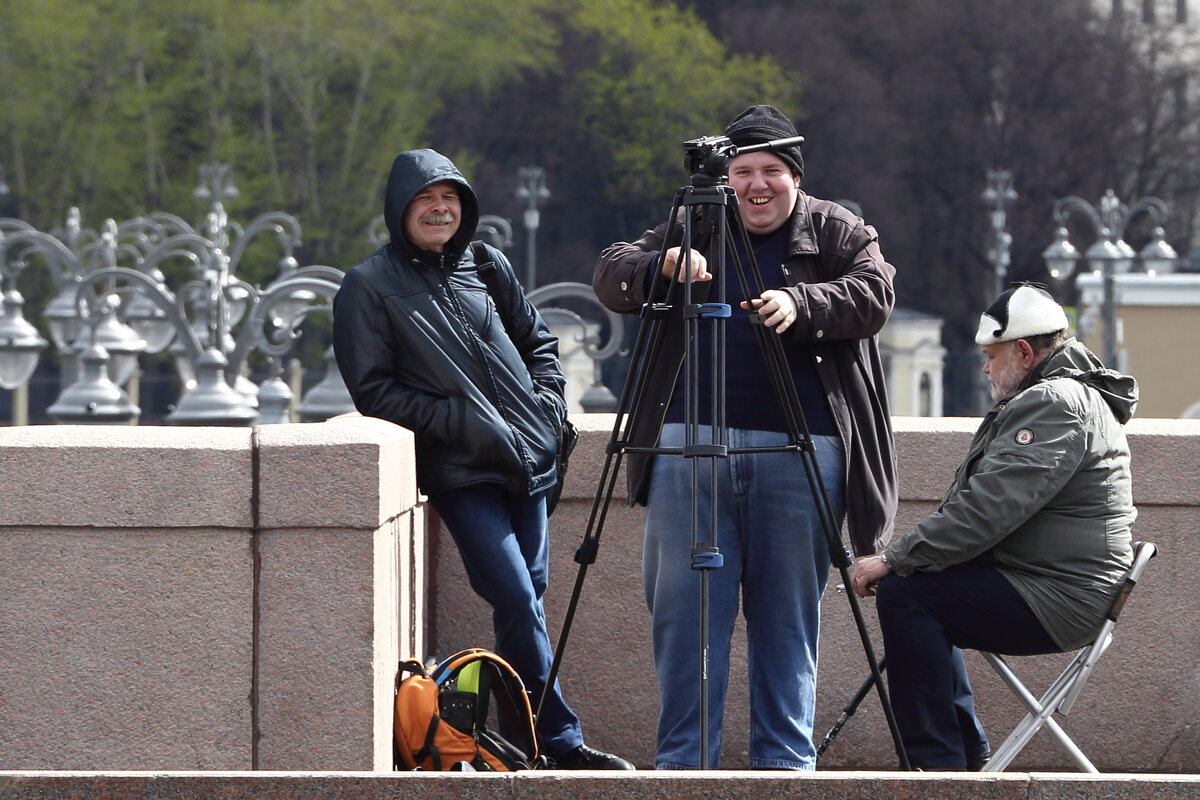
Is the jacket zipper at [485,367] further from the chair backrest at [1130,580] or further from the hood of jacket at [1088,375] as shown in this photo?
the chair backrest at [1130,580]

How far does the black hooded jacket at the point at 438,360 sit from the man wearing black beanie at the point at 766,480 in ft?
1.28

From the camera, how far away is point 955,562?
4598 mm

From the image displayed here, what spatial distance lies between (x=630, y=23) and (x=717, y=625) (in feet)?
152

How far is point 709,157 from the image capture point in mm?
4363

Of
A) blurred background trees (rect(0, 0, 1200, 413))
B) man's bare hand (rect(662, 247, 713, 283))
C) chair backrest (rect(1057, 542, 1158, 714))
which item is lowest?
chair backrest (rect(1057, 542, 1158, 714))

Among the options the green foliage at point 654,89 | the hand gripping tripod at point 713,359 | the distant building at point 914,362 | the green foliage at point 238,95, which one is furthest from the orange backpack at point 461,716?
the green foliage at point 654,89

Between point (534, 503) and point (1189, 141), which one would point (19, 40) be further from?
point (534, 503)

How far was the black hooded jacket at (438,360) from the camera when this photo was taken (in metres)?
4.86

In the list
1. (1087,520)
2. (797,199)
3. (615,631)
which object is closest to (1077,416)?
(1087,520)

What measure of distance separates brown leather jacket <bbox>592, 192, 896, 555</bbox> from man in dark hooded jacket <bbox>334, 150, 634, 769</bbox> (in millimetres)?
380

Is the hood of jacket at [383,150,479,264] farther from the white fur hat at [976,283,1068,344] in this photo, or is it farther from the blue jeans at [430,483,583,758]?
the white fur hat at [976,283,1068,344]

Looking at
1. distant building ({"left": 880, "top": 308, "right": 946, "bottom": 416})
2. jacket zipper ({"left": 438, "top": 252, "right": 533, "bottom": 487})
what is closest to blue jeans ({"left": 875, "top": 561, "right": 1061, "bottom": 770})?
jacket zipper ({"left": 438, "top": 252, "right": 533, "bottom": 487})

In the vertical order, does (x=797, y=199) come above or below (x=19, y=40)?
below

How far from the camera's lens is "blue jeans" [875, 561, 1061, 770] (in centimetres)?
459
